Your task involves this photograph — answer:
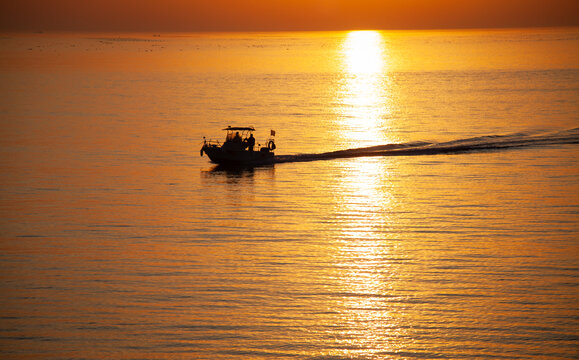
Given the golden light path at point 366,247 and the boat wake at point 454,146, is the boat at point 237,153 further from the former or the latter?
the golden light path at point 366,247

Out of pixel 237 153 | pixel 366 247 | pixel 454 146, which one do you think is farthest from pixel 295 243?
pixel 454 146

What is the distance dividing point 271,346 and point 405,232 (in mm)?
18788

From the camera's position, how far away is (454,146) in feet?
250

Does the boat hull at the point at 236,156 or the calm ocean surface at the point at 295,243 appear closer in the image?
the calm ocean surface at the point at 295,243

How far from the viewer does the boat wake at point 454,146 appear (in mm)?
73750

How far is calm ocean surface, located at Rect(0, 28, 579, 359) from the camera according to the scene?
1198 inches

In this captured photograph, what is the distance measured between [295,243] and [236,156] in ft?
98.6

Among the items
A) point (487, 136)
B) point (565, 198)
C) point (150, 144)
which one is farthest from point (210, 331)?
point (487, 136)

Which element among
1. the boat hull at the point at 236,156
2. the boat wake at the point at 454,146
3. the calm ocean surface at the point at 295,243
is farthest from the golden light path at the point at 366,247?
the boat hull at the point at 236,156

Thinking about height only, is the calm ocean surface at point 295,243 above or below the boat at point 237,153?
below

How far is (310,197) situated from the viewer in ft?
184

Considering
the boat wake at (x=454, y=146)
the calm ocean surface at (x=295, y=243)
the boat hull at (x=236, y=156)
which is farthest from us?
the boat wake at (x=454, y=146)

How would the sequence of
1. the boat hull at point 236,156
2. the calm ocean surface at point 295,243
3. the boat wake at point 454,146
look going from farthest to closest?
the boat wake at point 454,146
the boat hull at point 236,156
the calm ocean surface at point 295,243

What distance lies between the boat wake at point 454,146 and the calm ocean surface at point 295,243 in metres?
0.34
